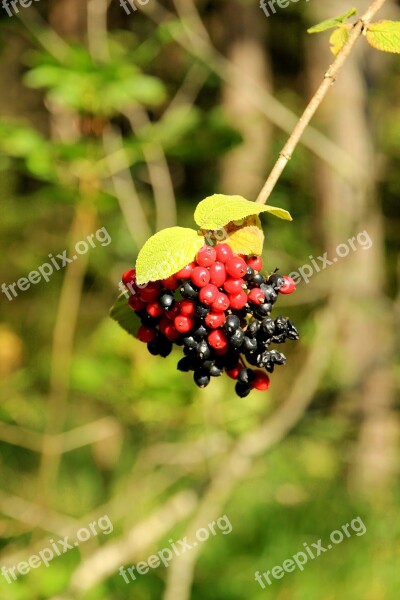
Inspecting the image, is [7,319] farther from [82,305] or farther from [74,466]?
[74,466]

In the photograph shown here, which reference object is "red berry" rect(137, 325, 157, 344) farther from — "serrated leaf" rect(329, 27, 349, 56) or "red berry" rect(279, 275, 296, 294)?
"serrated leaf" rect(329, 27, 349, 56)

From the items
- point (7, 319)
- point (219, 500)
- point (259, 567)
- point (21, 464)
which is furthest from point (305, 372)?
point (7, 319)

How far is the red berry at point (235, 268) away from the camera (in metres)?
0.99

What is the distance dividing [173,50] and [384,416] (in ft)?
16.6

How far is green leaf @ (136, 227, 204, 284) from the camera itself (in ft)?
2.94

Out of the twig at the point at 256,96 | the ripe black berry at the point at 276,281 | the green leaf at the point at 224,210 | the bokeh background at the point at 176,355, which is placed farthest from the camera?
the twig at the point at 256,96

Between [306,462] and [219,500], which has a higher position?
[306,462]

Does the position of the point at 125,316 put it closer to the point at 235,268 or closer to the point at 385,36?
the point at 235,268

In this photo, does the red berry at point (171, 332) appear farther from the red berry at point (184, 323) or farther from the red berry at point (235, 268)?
the red berry at point (235, 268)

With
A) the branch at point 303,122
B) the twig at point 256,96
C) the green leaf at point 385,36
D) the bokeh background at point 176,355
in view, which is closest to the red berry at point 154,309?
the branch at point 303,122

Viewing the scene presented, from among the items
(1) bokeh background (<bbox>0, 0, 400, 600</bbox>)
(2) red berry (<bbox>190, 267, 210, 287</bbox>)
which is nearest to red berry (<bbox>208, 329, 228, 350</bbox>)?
(2) red berry (<bbox>190, 267, 210, 287</bbox>)

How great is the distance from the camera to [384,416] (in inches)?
211

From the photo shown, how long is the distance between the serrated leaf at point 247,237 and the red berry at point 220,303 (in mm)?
79

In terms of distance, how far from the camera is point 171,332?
1104 mm
